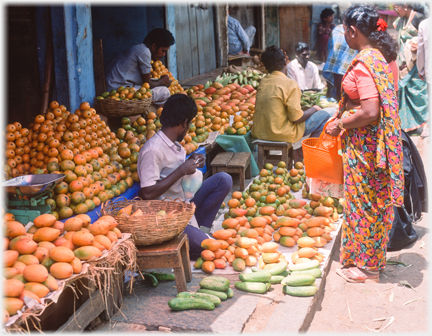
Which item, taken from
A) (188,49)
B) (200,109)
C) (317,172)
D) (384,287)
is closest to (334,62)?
(200,109)

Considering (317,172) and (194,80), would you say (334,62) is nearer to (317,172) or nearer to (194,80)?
(194,80)

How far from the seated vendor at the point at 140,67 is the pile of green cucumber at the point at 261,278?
317 cm

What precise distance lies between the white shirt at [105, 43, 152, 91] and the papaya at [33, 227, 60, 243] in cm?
331

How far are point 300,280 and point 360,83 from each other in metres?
1.55

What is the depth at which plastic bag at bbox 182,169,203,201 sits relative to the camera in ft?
13.1

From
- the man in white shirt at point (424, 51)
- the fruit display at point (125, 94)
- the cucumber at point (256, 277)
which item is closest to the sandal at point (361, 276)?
the cucumber at point (256, 277)

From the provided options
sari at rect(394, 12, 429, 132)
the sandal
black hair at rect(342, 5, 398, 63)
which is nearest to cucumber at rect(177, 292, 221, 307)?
the sandal

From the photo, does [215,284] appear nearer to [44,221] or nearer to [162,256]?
[162,256]

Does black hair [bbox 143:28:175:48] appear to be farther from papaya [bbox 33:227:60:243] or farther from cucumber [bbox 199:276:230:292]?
papaya [bbox 33:227:60:243]

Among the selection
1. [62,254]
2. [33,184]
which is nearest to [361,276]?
[62,254]

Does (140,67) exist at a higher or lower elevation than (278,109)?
higher

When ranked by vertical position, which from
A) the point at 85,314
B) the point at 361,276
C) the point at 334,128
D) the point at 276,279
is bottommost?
the point at 361,276

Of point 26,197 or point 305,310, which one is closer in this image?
point 305,310

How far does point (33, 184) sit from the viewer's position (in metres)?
3.45
